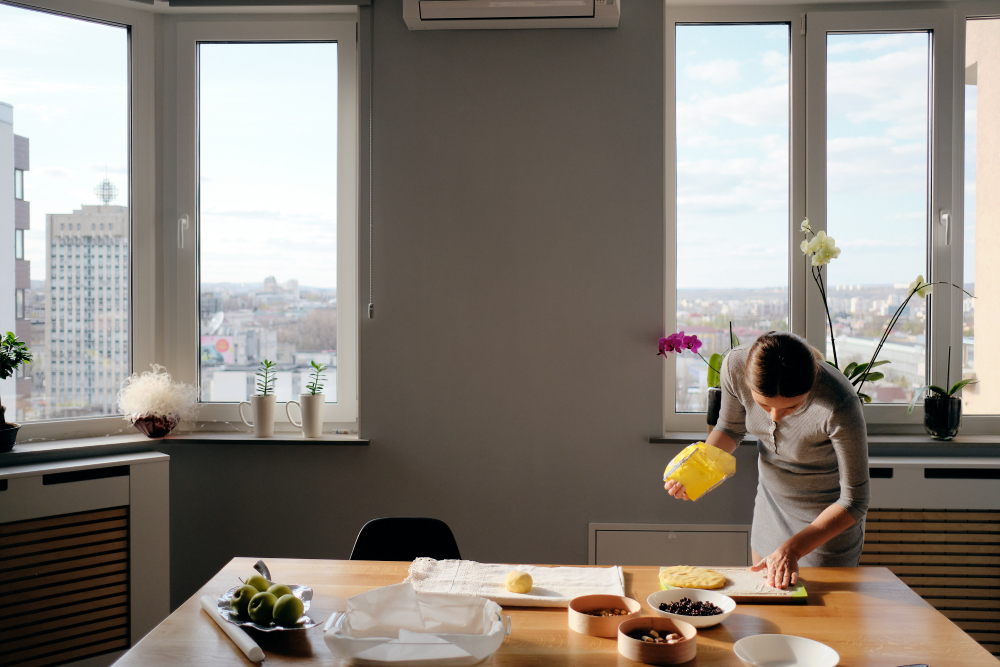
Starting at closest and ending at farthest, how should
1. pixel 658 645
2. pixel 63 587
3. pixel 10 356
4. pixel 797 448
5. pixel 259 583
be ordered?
1. pixel 658 645
2. pixel 259 583
3. pixel 797 448
4. pixel 63 587
5. pixel 10 356

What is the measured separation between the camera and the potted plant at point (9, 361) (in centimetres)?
256

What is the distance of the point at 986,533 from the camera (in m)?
2.66

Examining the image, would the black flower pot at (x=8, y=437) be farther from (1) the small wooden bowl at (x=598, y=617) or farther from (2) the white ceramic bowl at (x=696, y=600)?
(2) the white ceramic bowl at (x=696, y=600)

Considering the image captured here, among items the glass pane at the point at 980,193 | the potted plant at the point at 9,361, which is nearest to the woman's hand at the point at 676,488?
the glass pane at the point at 980,193

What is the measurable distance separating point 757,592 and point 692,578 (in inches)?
5.9

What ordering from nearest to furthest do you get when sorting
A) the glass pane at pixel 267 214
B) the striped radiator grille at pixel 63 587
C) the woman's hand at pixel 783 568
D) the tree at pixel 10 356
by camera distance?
1. the woman's hand at pixel 783 568
2. the striped radiator grille at pixel 63 587
3. the tree at pixel 10 356
4. the glass pane at pixel 267 214

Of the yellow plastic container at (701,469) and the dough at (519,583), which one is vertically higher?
the yellow plastic container at (701,469)

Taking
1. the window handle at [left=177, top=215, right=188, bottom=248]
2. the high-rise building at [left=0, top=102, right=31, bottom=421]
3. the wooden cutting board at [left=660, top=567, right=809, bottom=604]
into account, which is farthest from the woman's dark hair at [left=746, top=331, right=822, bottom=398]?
the high-rise building at [left=0, top=102, right=31, bottom=421]

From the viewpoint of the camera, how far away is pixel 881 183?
121 inches

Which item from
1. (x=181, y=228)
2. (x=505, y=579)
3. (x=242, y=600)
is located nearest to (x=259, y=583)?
(x=242, y=600)

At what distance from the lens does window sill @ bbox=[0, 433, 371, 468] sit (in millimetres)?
2619

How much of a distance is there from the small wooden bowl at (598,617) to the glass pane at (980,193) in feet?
7.91

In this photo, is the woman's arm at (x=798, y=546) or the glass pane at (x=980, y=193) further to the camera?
the glass pane at (x=980, y=193)

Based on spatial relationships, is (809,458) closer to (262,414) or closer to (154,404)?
(262,414)
